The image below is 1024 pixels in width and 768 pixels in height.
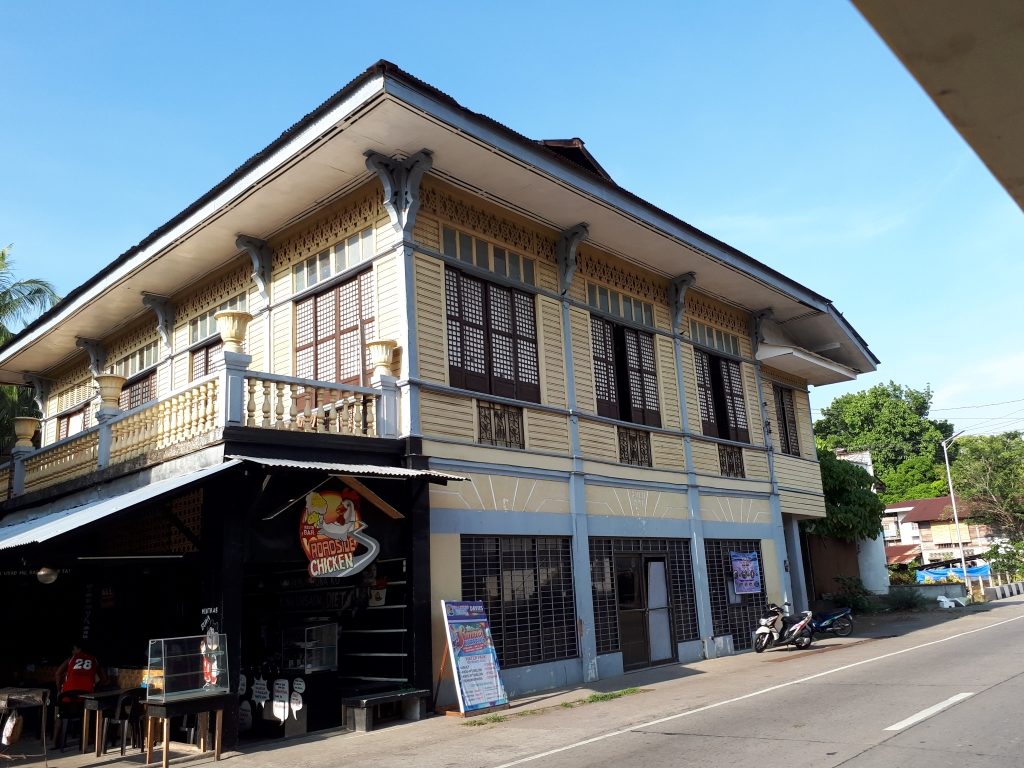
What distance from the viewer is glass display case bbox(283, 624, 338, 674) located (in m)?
11.9

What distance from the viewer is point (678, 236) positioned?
16.7 metres

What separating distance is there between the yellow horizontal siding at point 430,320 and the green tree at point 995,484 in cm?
3944

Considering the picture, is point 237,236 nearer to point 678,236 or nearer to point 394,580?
point 394,580

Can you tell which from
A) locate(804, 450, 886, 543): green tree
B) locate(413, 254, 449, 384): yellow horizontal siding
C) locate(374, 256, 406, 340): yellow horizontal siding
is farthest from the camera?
locate(804, 450, 886, 543): green tree

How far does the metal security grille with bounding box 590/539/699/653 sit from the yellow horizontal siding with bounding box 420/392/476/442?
3539 mm

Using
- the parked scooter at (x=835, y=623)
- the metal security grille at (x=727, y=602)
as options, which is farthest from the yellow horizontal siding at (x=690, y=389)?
the parked scooter at (x=835, y=623)

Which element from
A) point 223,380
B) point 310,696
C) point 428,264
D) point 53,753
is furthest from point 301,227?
point 53,753

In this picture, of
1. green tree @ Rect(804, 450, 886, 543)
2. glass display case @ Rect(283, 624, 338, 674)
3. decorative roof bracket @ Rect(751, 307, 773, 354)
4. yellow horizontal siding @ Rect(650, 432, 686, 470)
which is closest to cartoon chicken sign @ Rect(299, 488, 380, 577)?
glass display case @ Rect(283, 624, 338, 674)

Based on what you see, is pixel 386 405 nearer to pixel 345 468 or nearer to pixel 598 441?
pixel 345 468

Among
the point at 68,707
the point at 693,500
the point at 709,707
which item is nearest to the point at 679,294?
the point at 693,500

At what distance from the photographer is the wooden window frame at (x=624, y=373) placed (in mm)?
16578

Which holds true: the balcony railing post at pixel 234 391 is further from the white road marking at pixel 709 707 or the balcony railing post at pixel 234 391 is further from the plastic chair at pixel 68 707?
the white road marking at pixel 709 707

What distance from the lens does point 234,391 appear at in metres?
10.7

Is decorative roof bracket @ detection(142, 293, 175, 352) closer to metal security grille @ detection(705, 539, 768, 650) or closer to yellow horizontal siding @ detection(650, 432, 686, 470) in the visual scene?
yellow horizontal siding @ detection(650, 432, 686, 470)
